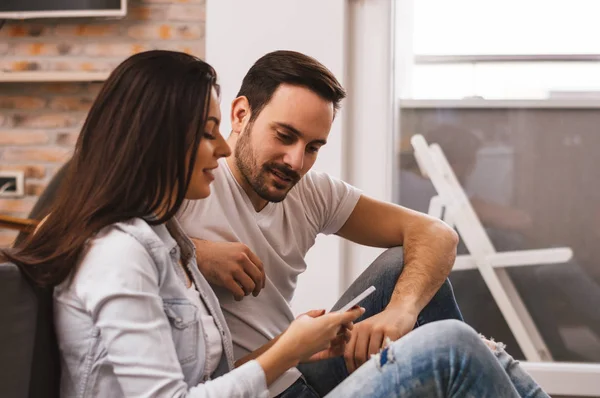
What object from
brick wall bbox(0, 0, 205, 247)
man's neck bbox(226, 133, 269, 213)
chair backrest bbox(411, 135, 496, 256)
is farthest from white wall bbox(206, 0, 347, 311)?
man's neck bbox(226, 133, 269, 213)

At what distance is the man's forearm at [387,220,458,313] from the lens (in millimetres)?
1658

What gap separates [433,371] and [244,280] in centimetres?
44

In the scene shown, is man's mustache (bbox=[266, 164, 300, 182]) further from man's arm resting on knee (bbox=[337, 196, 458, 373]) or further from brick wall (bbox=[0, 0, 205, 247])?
brick wall (bbox=[0, 0, 205, 247])

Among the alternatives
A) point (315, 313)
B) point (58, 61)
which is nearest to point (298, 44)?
point (58, 61)

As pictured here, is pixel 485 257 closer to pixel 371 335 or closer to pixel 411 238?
pixel 411 238

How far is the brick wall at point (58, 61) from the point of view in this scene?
2.59 metres

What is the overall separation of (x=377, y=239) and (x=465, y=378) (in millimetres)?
704

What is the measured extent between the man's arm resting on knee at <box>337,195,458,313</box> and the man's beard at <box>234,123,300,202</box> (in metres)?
0.29

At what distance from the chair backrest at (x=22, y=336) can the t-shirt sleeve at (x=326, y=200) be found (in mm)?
842

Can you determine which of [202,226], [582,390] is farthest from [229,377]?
[582,390]

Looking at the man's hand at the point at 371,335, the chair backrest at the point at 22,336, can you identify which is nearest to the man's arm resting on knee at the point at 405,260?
the man's hand at the point at 371,335

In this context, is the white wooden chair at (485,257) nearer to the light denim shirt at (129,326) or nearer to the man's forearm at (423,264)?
the man's forearm at (423,264)

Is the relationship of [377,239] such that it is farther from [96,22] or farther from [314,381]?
[96,22]

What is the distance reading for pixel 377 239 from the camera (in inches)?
74.7
